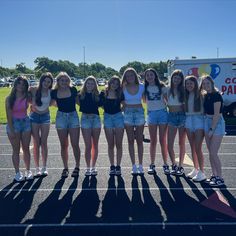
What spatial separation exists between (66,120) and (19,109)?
3.01 feet

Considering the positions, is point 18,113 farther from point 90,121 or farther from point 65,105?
point 90,121

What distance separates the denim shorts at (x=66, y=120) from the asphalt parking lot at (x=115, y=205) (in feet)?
3.64

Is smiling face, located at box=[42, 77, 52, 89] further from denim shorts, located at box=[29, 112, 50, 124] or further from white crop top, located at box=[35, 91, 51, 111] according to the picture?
denim shorts, located at box=[29, 112, 50, 124]

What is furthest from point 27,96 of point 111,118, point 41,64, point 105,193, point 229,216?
point 41,64

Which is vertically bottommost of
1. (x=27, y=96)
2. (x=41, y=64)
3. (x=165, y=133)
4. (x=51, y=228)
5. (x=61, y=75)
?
(x=51, y=228)

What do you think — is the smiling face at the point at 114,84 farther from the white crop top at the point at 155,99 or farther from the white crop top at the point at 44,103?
the white crop top at the point at 44,103

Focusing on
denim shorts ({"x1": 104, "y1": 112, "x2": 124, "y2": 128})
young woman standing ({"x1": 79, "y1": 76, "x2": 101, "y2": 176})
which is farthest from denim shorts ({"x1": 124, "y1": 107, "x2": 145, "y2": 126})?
young woman standing ({"x1": 79, "y1": 76, "x2": 101, "y2": 176})

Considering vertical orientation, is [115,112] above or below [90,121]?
above

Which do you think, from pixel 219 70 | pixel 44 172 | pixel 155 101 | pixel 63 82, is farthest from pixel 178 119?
pixel 219 70

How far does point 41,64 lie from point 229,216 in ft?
390

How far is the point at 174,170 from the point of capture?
252 inches

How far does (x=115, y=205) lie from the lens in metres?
4.98

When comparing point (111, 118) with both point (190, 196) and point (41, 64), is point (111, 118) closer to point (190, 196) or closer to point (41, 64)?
point (190, 196)

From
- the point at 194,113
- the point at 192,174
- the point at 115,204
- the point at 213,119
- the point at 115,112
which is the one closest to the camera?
the point at 115,204
